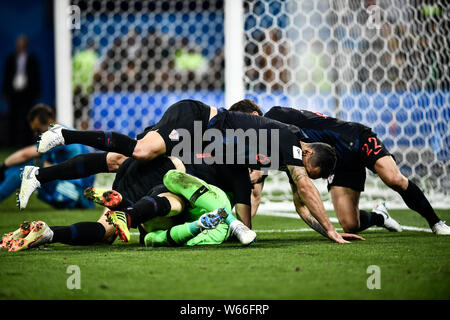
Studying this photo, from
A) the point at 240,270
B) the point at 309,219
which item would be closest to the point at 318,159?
the point at 309,219

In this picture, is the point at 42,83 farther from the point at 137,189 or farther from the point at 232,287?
the point at 232,287

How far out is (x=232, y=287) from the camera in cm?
296

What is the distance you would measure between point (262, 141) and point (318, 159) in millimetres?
402

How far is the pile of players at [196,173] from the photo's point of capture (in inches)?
167

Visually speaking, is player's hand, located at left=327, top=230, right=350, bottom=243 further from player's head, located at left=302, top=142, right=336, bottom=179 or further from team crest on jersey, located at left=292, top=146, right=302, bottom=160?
team crest on jersey, located at left=292, top=146, right=302, bottom=160

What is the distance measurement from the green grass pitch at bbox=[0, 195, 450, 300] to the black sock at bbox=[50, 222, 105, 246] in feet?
0.22

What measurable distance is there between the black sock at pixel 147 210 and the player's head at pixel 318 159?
1.03 m

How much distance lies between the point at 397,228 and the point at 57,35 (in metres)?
4.74

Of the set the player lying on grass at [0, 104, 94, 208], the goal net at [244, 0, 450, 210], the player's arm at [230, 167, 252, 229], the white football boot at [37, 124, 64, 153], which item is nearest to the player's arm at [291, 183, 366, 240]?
the player's arm at [230, 167, 252, 229]

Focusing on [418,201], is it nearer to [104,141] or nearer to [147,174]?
[147,174]

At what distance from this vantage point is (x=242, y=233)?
4227 millimetres

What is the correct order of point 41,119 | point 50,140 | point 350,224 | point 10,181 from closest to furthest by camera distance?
point 50,140, point 350,224, point 41,119, point 10,181
